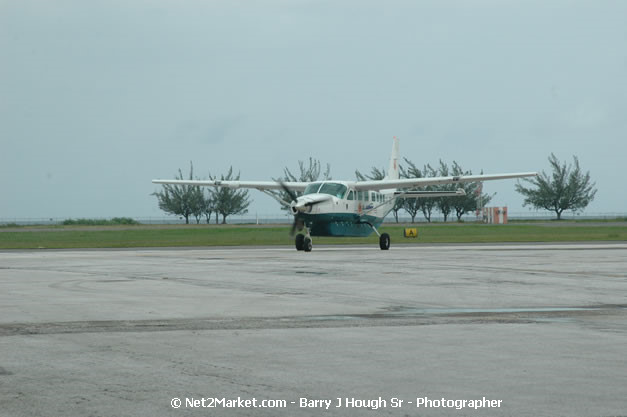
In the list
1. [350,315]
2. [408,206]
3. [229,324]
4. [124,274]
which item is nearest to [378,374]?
[229,324]

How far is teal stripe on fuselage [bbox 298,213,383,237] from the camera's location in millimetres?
37125

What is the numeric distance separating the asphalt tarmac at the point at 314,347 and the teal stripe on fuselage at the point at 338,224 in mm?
18154

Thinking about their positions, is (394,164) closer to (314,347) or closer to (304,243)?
(304,243)

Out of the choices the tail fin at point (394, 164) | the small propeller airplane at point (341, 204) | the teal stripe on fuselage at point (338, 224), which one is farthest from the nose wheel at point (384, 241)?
the tail fin at point (394, 164)

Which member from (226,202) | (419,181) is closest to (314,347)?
(419,181)

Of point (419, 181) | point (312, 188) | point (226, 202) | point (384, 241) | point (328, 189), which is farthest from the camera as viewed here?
point (226, 202)

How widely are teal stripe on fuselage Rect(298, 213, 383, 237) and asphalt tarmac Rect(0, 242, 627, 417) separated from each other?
18154 millimetres

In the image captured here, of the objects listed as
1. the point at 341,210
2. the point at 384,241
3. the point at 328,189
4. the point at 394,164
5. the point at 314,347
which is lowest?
the point at 314,347

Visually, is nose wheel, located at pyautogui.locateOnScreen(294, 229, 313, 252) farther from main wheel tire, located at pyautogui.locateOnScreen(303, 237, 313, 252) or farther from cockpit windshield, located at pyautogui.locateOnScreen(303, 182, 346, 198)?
cockpit windshield, located at pyautogui.locateOnScreen(303, 182, 346, 198)

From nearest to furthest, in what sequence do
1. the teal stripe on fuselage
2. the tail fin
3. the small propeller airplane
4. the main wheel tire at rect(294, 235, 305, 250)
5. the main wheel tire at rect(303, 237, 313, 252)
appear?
the main wheel tire at rect(303, 237, 313, 252) < the main wheel tire at rect(294, 235, 305, 250) < the small propeller airplane < the teal stripe on fuselage < the tail fin

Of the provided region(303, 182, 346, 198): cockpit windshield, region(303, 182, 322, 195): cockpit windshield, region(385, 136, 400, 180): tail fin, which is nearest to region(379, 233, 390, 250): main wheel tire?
region(303, 182, 346, 198): cockpit windshield

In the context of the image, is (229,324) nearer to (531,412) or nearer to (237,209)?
(531,412)

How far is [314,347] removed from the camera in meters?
9.05

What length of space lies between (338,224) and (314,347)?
97.2ft
